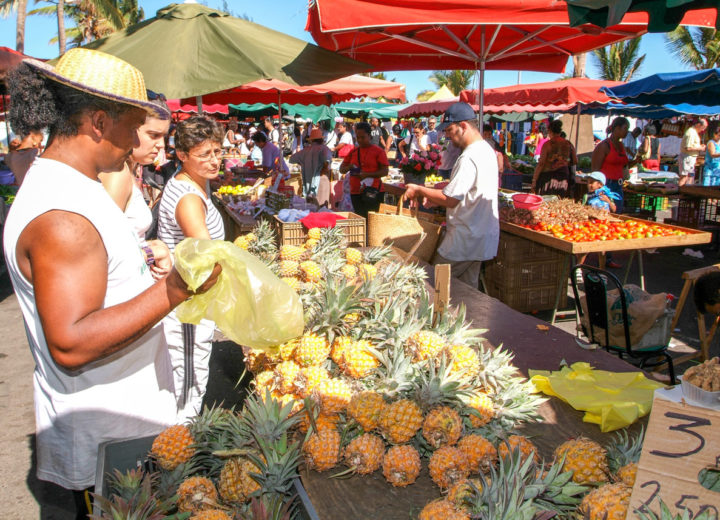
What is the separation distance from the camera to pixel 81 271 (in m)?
1.44

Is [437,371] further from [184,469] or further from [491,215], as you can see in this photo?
[491,215]

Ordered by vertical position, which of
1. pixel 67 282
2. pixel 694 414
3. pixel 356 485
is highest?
pixel 67 282

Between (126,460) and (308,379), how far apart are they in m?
0.71

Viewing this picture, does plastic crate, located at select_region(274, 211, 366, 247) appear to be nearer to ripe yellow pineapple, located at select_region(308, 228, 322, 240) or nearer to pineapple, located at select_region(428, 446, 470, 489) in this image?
ripe yellow pineapple, located at select_region(308, 228, 322, 240)

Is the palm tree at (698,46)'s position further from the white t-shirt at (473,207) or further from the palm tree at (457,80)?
the white t-shirt at (473,207)

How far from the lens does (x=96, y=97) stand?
1576 mm

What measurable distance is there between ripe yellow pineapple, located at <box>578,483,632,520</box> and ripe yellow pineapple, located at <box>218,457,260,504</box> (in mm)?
988

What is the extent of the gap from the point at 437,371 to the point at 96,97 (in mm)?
1520

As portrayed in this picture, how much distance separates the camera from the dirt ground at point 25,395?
3.39 metres

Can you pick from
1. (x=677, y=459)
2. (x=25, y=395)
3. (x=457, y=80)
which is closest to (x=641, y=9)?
(x=677, y=459)

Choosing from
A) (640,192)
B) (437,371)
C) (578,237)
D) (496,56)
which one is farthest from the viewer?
(640,192)

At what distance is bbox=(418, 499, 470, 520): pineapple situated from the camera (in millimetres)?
1422

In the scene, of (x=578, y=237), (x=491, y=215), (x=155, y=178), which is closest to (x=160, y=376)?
(x=491, y=215)

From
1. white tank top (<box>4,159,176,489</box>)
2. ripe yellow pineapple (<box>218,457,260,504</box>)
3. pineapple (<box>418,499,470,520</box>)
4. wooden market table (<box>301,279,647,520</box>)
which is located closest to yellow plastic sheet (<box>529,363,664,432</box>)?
wooden market table (<box>301,279,647,520</box>)
